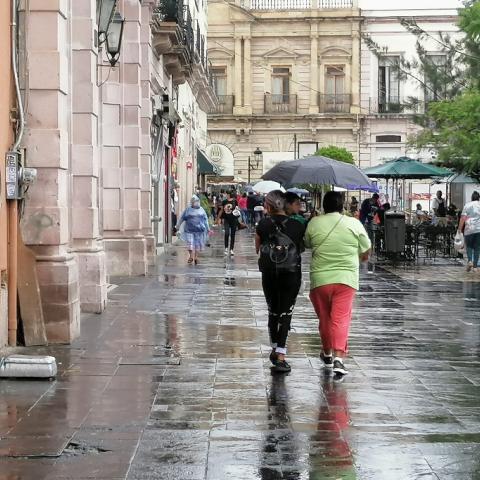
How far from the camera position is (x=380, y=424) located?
295 inches

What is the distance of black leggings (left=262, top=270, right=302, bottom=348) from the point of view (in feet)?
32.1

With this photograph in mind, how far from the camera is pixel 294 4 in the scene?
6166 centimetres

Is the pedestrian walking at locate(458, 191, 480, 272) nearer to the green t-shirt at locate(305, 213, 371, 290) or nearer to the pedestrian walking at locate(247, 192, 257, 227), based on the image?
the green t-shirt at locate(305, 213, 371, 290)

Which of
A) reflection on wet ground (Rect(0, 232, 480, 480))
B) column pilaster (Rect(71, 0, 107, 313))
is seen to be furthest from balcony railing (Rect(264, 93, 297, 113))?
column pilaster (Rect(71, 0, 107, 313))

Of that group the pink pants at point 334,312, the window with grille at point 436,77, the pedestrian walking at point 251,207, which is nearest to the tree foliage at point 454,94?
the window with grille at point 436,77

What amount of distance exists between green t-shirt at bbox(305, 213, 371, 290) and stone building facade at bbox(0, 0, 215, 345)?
277 cm

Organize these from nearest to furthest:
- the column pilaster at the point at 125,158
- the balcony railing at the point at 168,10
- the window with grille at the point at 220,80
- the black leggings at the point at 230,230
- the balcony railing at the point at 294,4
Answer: the column pilaster at the point at 125,158 → the balcony railing at the point at 168,10 → the black leggings at the point at 230,230 → the balcony railing at the point at 294,4 → the window with grille at the point at 220,80

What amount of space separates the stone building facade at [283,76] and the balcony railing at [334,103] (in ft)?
0.13

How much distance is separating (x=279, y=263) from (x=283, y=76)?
5336cm

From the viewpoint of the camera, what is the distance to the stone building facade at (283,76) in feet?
200

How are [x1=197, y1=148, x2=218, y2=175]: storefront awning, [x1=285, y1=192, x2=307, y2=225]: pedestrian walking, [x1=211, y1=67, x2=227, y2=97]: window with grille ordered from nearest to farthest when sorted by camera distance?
[x1=285, y1=192, x2=307, y2=225]: pedestrian walking, [x1=197, y1=148, x2=218, y2=175]: storefront awning, [x1=211, y1=67, x2=227, y2=97]: window with grille

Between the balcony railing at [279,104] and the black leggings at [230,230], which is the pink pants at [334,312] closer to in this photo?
the black leggings at [230,230]

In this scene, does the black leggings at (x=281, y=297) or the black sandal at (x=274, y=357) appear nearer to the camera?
the black sandal at (x=274, y=357)

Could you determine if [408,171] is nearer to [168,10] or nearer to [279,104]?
[168,10]
